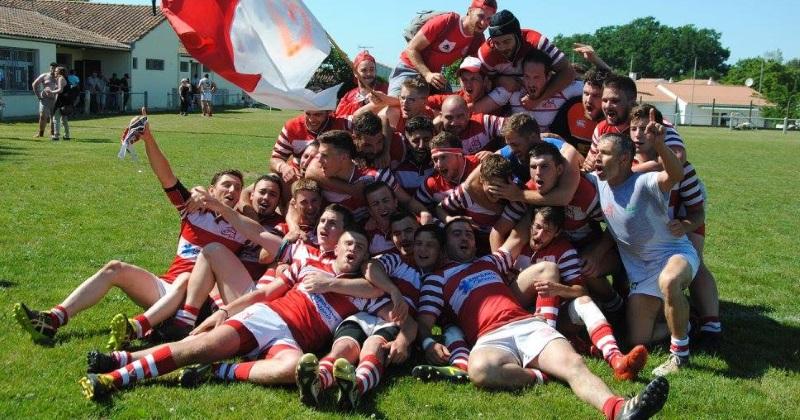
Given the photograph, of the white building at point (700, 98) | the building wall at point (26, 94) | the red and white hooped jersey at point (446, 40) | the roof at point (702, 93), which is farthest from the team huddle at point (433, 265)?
the roof at point (702, 93)

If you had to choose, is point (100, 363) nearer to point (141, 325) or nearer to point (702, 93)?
point (141, 325)

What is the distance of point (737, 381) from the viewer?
5500 mm

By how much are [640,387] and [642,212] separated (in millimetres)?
1322

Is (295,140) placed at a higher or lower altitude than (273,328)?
higher

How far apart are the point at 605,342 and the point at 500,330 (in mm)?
804

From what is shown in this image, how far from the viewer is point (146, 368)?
15.9ft

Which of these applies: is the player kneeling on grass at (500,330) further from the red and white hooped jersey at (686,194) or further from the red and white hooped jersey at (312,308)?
the red and white hooped jersey at (686,194)

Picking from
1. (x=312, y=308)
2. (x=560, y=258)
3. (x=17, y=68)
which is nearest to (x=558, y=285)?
(x=560, y=258)

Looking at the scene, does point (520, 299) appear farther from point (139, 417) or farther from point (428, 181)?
point (139, 417)

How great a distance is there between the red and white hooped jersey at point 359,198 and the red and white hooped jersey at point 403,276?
25.6 inches

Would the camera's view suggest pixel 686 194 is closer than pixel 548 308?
No

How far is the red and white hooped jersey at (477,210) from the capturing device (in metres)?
6.25

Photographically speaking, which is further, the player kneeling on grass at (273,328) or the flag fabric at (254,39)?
the flag fabric at (254,39)

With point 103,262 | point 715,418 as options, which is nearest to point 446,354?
point 715,418
